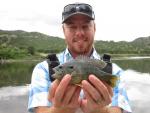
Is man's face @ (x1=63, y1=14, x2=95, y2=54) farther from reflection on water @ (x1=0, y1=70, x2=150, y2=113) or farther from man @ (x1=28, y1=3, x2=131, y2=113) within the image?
reflection on water @ (x1=0, y1=70, x2=150, y2=113)

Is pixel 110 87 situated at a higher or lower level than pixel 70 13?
lower

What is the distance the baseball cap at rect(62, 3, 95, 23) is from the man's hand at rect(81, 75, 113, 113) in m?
1.38

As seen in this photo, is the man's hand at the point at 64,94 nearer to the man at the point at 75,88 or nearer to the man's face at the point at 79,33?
the man at the point at 75,88

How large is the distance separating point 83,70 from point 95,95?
395 mm

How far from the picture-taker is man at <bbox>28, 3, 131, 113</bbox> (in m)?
5.02

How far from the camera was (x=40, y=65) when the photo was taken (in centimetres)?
589

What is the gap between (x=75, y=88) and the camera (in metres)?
5.02

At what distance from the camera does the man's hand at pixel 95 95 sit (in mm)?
4852

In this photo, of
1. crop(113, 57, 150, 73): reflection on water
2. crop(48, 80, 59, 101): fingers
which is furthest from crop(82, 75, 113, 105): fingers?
crop(113, 57, 150, 73): reflection on water

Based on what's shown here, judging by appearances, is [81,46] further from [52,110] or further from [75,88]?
[52,110]

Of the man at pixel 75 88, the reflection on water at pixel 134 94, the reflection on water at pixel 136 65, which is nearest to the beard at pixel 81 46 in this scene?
the man at pixel 75 88

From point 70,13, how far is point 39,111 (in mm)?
1607

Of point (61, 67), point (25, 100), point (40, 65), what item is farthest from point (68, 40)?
point (25, 100)

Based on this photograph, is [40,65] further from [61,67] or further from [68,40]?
[61,67]
